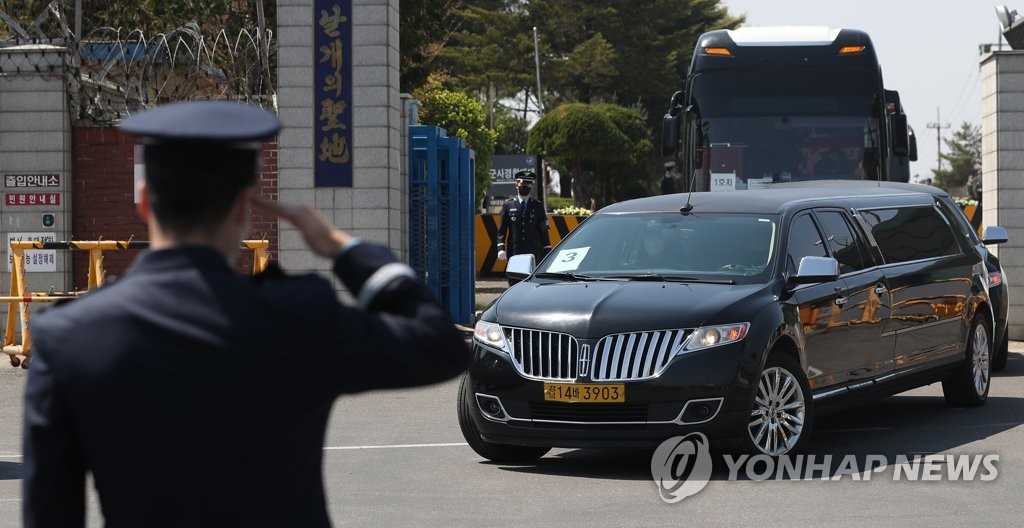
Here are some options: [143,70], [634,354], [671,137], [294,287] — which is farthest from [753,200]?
[143,70]

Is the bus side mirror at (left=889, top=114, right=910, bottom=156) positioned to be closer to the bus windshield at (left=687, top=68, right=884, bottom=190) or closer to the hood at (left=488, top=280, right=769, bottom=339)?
the bus windshield at (left=687, top=68, right=884, bottom=190)

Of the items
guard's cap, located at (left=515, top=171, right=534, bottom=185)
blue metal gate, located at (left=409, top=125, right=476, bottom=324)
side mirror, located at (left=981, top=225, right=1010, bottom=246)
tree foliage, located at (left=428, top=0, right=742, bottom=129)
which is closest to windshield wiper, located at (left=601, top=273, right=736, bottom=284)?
side mirror, located at (left=981, top=225, right=1010, bottom=246)

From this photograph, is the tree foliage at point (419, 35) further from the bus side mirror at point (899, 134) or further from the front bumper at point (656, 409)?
the front bumper at point (656, 409)

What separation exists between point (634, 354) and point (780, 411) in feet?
3.20

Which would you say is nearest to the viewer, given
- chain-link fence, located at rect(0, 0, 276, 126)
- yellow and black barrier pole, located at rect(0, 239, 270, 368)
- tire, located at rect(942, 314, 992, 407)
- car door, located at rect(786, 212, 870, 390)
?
car door, located at rect(786, 212, 870, 390)

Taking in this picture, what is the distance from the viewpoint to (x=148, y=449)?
2.56m

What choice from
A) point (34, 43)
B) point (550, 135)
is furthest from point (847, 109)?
point (550, 135)

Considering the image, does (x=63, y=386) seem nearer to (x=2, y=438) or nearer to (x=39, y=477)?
(x=39, y=477)

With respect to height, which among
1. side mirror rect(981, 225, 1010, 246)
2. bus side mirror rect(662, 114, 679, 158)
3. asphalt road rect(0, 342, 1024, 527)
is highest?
bus side mirror rect(662, 114, 679, 158)

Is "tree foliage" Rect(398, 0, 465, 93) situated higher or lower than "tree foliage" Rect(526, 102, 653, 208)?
higher

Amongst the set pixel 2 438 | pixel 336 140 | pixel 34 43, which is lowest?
pixel 2 438

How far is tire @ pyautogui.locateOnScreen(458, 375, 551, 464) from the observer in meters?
9.29

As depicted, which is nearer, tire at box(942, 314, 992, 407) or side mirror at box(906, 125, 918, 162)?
tire at box(942, 314, 992, 407)

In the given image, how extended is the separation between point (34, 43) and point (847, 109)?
30.2 feet
